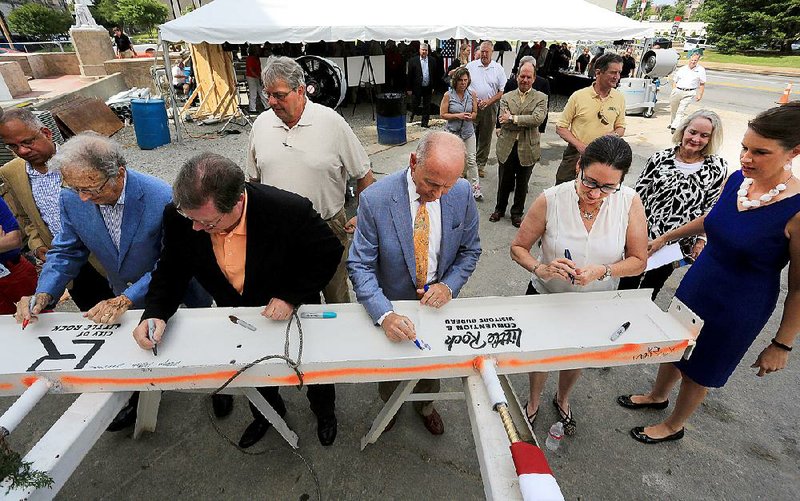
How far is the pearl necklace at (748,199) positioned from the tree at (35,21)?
3823 cm

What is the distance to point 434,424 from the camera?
242 cm

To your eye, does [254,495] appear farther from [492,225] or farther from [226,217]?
[492,225]

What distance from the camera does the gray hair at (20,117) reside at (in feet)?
7.01

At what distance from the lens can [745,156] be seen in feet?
5.65

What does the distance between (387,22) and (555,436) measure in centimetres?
817

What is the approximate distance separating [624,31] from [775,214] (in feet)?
28.9

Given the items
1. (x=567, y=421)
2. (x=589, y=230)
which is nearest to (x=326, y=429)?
(x=567, y=421)

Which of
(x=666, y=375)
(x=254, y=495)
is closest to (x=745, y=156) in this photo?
(x=666, y=375)

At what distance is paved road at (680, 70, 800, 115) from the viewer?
12.5m

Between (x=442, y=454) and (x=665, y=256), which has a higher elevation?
(x=665, y=256)

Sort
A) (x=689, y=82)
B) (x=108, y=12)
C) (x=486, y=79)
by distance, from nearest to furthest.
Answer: (x=486, y=79) < (x=689, y=82) < (x=108, y=12)

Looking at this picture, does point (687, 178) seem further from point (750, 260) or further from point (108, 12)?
point (108, 12)

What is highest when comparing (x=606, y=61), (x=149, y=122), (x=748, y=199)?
(x=606, y=61)

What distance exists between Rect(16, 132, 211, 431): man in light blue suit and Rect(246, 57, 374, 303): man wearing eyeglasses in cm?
74
